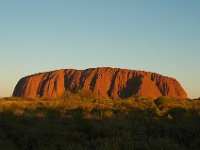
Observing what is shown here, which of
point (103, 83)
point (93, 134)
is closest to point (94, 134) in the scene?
point (93, 134)

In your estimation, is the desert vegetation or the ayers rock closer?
the desert vegetation

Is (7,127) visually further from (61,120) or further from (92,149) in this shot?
(92,149)

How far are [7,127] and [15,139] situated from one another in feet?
5.87

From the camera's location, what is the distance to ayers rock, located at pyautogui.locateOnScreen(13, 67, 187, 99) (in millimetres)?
113688

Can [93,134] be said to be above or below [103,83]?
below

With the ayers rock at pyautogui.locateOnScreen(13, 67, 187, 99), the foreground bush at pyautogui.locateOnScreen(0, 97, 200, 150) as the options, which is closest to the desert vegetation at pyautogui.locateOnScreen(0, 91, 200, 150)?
the foreground bush at pyautogui.locateOnScreen(0, 97, 200, 150)

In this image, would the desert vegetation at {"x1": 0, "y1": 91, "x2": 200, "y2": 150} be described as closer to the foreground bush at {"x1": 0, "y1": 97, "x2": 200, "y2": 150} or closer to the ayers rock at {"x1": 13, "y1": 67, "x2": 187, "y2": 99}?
the foreground bush at {"x1": 0, "y1": 97, "x2": 200, "y2": 150}

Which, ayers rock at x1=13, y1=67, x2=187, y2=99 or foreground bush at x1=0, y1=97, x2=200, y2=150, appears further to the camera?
ayers rock at x1=13, y1=67, x2=187, y2=99

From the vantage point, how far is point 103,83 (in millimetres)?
117438

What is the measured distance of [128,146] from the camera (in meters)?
10.0

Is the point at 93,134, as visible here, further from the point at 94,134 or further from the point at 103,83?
the point at 103,83

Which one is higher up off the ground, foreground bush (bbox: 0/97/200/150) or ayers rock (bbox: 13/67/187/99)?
ayers rock (bbox: 13/67/187/99)

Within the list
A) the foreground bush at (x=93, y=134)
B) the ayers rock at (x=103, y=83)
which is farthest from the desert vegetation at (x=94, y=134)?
the ayers rock at (x=103, y=83)

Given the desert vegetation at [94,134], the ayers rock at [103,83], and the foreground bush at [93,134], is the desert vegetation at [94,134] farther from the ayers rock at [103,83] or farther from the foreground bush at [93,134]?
the ayers rock at [103,83]
